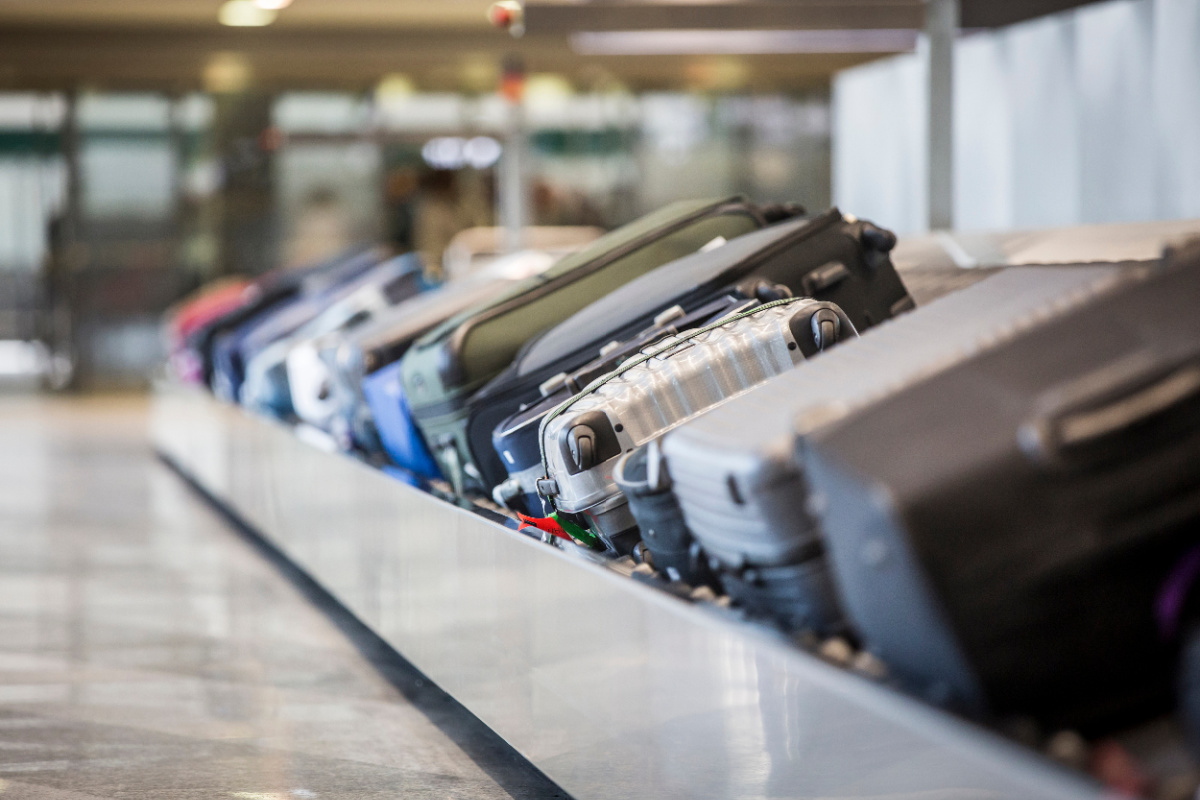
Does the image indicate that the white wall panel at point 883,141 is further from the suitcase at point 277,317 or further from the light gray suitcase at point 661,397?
the suitcase at point 277,317

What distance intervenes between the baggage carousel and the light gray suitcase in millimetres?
143

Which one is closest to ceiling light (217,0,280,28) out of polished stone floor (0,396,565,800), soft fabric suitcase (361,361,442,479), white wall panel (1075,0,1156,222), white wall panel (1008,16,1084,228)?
polished stone floor (0,396,565,800)

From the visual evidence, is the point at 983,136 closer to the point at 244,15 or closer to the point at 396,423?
the point at 396,423

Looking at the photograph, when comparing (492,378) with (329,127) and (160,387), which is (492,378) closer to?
(160,387)

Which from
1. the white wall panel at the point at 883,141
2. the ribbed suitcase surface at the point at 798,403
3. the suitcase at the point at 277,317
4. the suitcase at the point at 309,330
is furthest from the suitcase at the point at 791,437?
the suitcase at the point at 277,317

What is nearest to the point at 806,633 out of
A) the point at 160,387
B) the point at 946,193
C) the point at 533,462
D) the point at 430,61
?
the point at 533,462

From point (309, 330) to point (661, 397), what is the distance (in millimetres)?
3401

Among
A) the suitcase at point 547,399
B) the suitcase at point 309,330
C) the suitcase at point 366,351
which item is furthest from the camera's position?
the suitcase at point 309,330

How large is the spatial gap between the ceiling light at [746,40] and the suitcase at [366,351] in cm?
72

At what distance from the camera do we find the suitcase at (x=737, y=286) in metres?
2.78

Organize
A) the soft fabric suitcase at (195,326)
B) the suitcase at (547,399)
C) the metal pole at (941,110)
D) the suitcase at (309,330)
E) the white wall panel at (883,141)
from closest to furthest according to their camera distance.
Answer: the suitcase at (547,399) → the metal pole at (941,110) → the white wall panel at (883,141) → the suitcase at (309,330) → the soft fabric suitcase at (195,326)

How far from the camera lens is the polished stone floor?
8.28 feet

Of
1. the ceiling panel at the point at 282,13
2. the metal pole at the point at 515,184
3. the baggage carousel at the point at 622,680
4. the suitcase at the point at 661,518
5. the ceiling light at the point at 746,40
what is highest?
the ceiling panel at the point at 282,13

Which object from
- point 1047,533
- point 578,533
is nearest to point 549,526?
point 578,533
